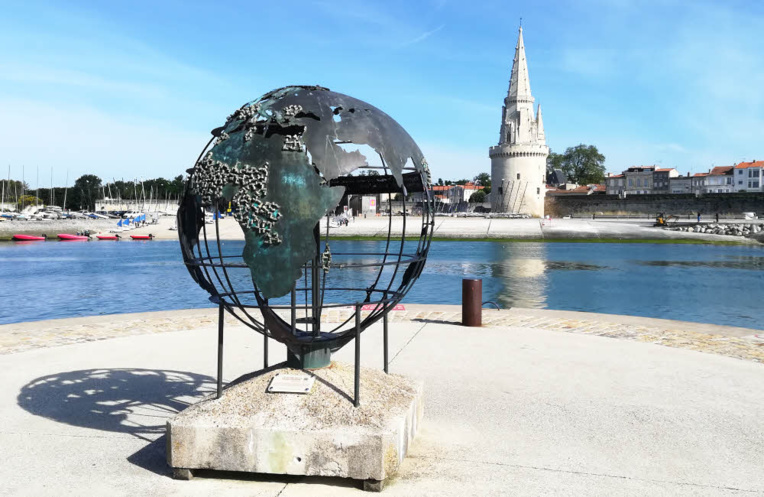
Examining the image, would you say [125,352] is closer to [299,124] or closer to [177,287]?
[299,124]

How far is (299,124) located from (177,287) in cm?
2082

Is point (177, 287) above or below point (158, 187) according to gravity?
below

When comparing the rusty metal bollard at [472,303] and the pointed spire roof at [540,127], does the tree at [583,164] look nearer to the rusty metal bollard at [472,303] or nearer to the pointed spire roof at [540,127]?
the pointed spire roof at [540,127]

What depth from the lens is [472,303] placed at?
36.9 ft

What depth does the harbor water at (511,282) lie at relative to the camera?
1944cm

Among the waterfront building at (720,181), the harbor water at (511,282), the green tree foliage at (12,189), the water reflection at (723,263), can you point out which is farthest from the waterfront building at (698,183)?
the green tree foliage at (12,189)

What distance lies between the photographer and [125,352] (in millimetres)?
9234

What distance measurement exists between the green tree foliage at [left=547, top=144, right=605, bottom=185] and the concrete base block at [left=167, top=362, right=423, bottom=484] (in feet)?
467

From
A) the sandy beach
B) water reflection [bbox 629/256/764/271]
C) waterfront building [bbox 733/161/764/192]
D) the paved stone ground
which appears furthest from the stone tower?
the paved stone ground

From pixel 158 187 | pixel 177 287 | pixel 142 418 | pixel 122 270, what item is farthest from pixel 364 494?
pixel 158 187

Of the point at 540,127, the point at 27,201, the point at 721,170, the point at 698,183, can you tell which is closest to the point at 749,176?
the point at 721,170

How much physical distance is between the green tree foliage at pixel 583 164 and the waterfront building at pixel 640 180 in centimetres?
573

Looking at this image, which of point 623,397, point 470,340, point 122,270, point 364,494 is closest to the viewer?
point 364,494

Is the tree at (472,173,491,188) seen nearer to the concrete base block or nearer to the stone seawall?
the stone seawall
